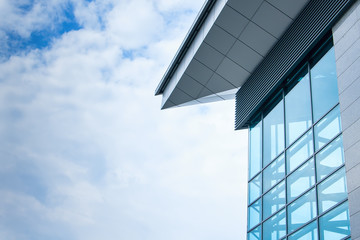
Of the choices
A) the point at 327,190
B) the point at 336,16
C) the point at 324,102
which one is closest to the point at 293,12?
the point at 336,16

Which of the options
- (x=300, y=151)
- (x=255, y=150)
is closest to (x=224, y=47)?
(x=255, y=150)

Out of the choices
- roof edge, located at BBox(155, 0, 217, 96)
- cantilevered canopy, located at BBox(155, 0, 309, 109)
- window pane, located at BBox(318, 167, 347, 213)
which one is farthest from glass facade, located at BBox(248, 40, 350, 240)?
roof edge, located at BBox(155, 0, 217, 96)

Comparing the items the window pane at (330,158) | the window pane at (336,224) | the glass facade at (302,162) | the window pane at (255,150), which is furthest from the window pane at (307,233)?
the window pane at (255,150)

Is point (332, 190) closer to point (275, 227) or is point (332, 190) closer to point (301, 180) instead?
point (301, 180)

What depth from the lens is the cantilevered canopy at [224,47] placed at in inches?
673

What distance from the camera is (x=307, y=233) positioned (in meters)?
13.4

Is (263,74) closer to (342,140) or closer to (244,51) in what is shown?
(244,51)

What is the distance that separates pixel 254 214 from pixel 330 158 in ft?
14.9

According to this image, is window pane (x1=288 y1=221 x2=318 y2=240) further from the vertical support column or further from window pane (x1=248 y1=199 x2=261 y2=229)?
window pane (x1=248 y1=199 x2=261 y2=229)

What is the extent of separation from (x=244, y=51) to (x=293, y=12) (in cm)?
269

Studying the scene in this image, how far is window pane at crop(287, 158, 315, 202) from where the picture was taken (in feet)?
46.0

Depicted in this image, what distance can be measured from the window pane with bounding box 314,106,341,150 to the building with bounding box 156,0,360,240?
0.03m

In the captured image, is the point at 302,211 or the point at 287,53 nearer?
the point at 302,211

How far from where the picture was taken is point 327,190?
12953 mm
